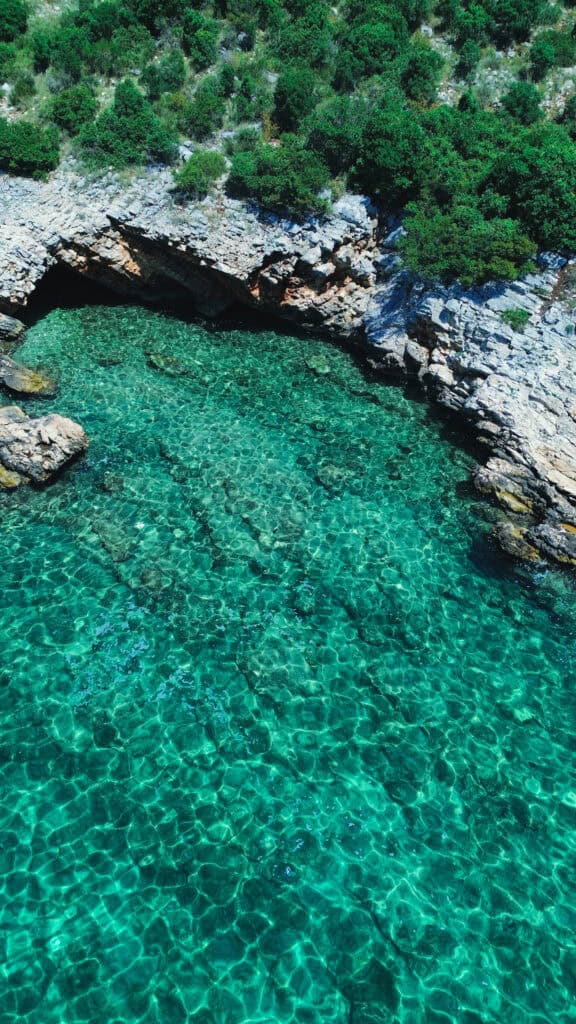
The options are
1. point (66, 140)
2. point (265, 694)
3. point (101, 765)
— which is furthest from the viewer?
point (66, 140)

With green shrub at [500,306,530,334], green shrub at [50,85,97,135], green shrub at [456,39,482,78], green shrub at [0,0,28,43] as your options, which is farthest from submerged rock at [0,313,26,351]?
green shrub at [456,39,482,78]

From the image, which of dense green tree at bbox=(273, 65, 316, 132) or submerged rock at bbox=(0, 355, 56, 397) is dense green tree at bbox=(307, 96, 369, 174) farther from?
submerged rock at bbox=(0, 355, 56, 397)

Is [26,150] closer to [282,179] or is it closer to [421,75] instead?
[282,179]

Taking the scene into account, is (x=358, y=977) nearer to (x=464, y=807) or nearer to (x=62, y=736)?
(x=464, y=807)

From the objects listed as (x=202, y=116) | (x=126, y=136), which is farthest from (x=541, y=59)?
(x=126, y=136)

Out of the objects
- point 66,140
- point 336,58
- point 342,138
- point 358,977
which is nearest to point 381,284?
point 342,138
